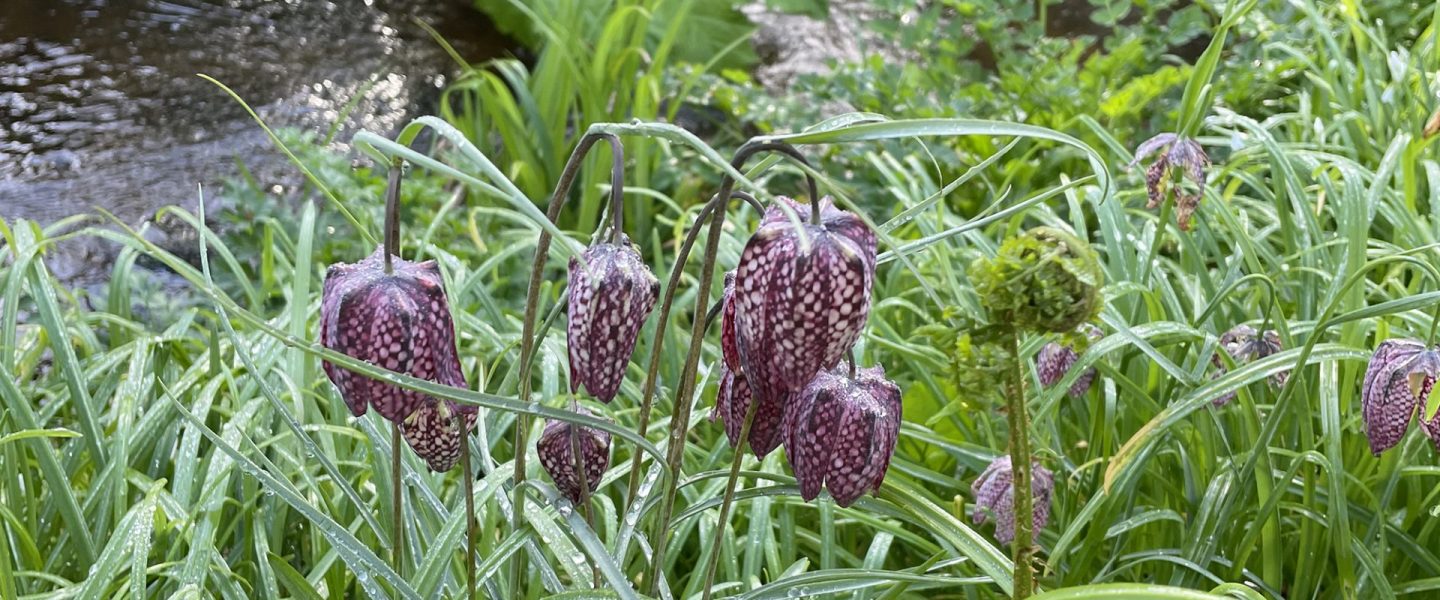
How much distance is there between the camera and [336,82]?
13.5 feet

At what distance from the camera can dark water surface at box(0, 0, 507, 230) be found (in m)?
3.38

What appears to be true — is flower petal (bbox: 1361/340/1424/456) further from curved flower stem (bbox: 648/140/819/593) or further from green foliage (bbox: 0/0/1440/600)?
curved flower stem (bbox: 648/140/819/593)

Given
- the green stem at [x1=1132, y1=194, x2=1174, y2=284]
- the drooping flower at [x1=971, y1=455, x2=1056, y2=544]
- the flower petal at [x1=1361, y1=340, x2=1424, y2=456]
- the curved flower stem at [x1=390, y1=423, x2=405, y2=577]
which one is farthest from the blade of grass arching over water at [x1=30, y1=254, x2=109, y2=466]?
the flower petal at [x1=1361, y1=340, x2=1424, y2=456]

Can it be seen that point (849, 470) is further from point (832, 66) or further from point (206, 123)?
point (206, 123)

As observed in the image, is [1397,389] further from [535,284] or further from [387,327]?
[387,327]

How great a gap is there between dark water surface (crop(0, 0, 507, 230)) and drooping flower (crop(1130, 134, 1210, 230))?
7.08 feet

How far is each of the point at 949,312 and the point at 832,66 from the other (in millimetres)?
2558

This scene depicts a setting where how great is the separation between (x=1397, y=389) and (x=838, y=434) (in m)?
0.72

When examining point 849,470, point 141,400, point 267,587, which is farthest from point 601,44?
point 849,470

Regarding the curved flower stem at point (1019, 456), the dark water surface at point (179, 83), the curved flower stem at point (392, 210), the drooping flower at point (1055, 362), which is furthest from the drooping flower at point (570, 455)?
the dark water surface at point (179, 83)

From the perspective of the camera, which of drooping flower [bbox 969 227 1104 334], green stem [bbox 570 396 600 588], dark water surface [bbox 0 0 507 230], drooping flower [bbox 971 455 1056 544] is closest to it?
drooping flower [bbox 969 227 1104 334]

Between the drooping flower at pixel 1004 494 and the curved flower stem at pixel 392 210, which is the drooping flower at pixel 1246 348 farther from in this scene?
the curved flower stem at pixel 392 210

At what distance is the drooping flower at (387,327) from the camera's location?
3.02 ft

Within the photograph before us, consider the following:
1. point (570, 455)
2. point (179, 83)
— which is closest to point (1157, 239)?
point (570, 455)
